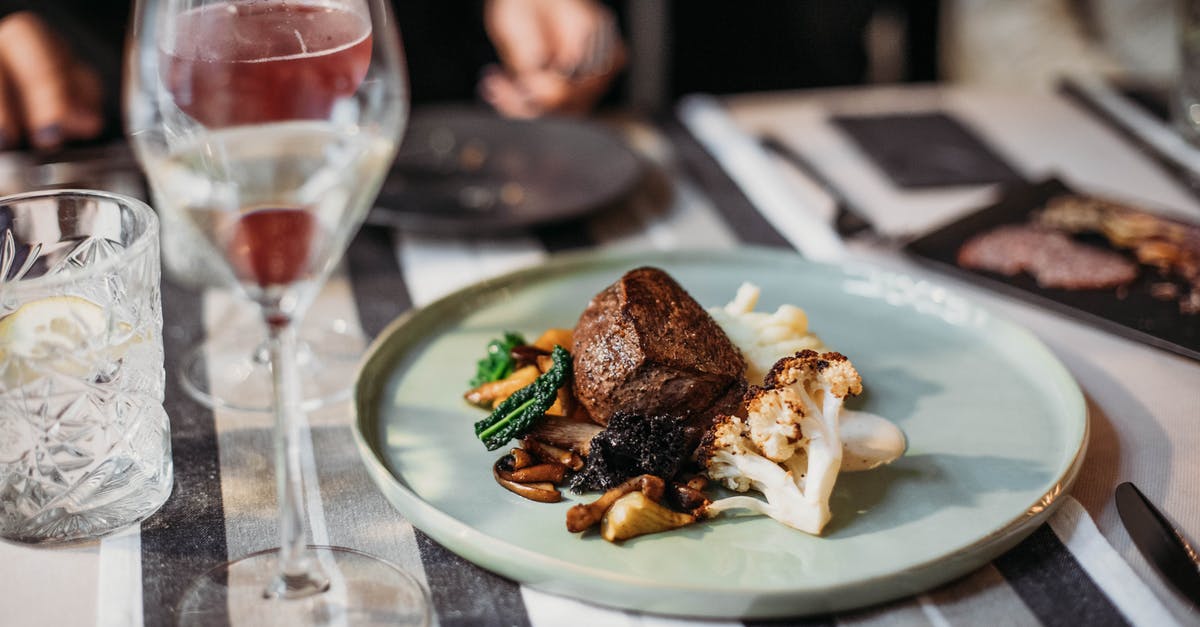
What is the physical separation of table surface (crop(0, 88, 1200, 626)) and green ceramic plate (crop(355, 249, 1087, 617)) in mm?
39

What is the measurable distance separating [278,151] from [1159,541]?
1003mm

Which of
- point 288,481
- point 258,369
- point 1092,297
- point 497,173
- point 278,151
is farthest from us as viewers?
point 497,173

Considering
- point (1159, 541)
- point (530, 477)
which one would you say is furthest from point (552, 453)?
point (1159, 541)

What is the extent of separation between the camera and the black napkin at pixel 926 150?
7.59 feet

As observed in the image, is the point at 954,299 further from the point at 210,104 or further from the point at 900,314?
the point at 210,104

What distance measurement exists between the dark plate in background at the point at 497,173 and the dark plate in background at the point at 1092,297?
0.62 meters

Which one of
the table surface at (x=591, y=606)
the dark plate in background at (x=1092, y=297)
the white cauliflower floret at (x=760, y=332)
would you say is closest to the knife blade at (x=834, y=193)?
the table surface at (x=591, y=606)

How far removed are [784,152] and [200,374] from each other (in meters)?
1.35

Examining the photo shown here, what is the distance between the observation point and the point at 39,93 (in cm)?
238

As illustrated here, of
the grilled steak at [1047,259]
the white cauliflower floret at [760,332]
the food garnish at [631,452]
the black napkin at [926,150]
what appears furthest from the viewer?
the black napkin at [926,150]

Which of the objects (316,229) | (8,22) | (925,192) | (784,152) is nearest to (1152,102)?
(925,192)

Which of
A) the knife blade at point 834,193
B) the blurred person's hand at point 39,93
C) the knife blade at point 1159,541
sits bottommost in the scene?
the blurred person's hand at point 39,93

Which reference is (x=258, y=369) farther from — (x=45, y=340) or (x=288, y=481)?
(x=288, y=481)

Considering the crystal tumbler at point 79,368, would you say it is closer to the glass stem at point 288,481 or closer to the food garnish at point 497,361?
the glass stem at point 288,481
